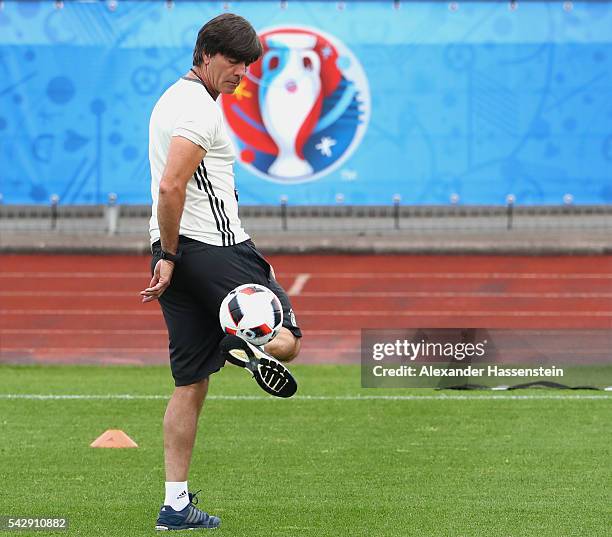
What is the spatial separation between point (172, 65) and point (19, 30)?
2.75 metres

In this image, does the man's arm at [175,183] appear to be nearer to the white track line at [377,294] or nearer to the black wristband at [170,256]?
the black wristband at [170,256]

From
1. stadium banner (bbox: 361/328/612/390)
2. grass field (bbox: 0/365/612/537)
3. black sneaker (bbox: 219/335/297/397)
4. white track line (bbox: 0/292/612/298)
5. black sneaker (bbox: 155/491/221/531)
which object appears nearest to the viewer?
black sneaker (bbox: 219/335/297/397)

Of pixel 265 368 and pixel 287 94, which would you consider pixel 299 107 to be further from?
pixel 265 368

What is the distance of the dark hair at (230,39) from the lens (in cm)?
549

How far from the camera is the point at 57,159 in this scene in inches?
Answer: 936

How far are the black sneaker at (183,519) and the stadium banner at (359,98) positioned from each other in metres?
17.8

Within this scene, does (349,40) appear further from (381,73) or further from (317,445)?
(317,445)

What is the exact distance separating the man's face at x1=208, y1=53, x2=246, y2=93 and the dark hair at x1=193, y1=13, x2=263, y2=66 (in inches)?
0.8

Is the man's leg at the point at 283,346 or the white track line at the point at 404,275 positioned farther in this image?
the white track line at the point at 404,275

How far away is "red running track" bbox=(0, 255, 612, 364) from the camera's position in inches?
543

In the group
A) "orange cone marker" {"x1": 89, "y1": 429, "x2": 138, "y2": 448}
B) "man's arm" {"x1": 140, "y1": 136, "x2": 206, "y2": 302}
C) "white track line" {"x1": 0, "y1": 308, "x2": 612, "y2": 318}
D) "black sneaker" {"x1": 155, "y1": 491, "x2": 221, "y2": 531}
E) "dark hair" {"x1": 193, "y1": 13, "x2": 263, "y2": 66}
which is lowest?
"white track line" {"x1": 0, "y1": 308, "x2": 612, "y2": 318}

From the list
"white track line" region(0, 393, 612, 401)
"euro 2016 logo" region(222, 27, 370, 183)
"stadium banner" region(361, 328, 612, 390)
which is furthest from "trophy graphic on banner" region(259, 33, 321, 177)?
"white track line" region(0, 393, 612, 401)

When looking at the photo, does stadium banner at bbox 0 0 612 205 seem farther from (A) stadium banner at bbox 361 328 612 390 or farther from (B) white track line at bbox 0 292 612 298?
(A) stadium banner at bbox 361 328 612 390

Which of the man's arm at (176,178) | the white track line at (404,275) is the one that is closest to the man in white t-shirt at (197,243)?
the man's arm at (176,178)
